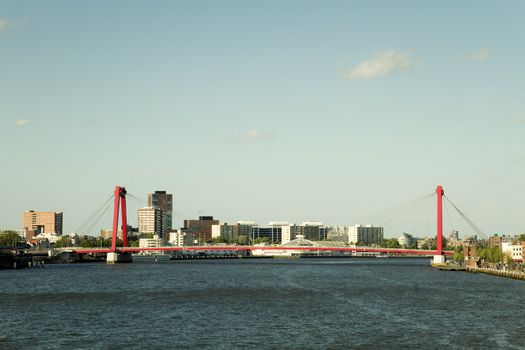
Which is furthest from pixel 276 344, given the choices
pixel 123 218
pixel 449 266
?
pixel 123 218

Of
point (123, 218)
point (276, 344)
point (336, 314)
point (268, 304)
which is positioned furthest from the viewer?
point (123, 218)

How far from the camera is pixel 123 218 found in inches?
7544

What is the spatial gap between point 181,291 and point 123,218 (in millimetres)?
107285

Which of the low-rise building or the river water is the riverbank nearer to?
the river water

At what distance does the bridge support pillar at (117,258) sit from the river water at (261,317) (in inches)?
3525

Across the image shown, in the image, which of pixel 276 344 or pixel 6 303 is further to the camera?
→ pixel 6 303

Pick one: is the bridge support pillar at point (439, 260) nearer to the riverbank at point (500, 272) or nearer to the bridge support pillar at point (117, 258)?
the riverbank at point (500, 272)

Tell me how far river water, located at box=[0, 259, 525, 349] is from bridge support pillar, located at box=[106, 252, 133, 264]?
294ft

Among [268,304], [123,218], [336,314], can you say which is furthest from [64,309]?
[123,218]

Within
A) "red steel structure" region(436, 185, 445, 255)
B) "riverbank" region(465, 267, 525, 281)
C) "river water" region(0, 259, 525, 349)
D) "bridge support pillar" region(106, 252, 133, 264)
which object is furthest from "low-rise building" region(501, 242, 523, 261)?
"bridge support pillar" region(106, 252, 133, 264)

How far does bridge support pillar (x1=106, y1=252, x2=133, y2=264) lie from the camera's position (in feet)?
607

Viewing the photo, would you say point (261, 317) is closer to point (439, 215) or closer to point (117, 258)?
point (439, 215)

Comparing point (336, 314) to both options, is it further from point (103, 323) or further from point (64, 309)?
point (64, 309)

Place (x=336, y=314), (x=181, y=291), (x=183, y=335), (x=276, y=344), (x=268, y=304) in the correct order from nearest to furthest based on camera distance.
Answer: (x=276, y=344) < (x=183, y=335) < (x=336, y=314) < (x=268, y=304) < (x=181, y=291)
